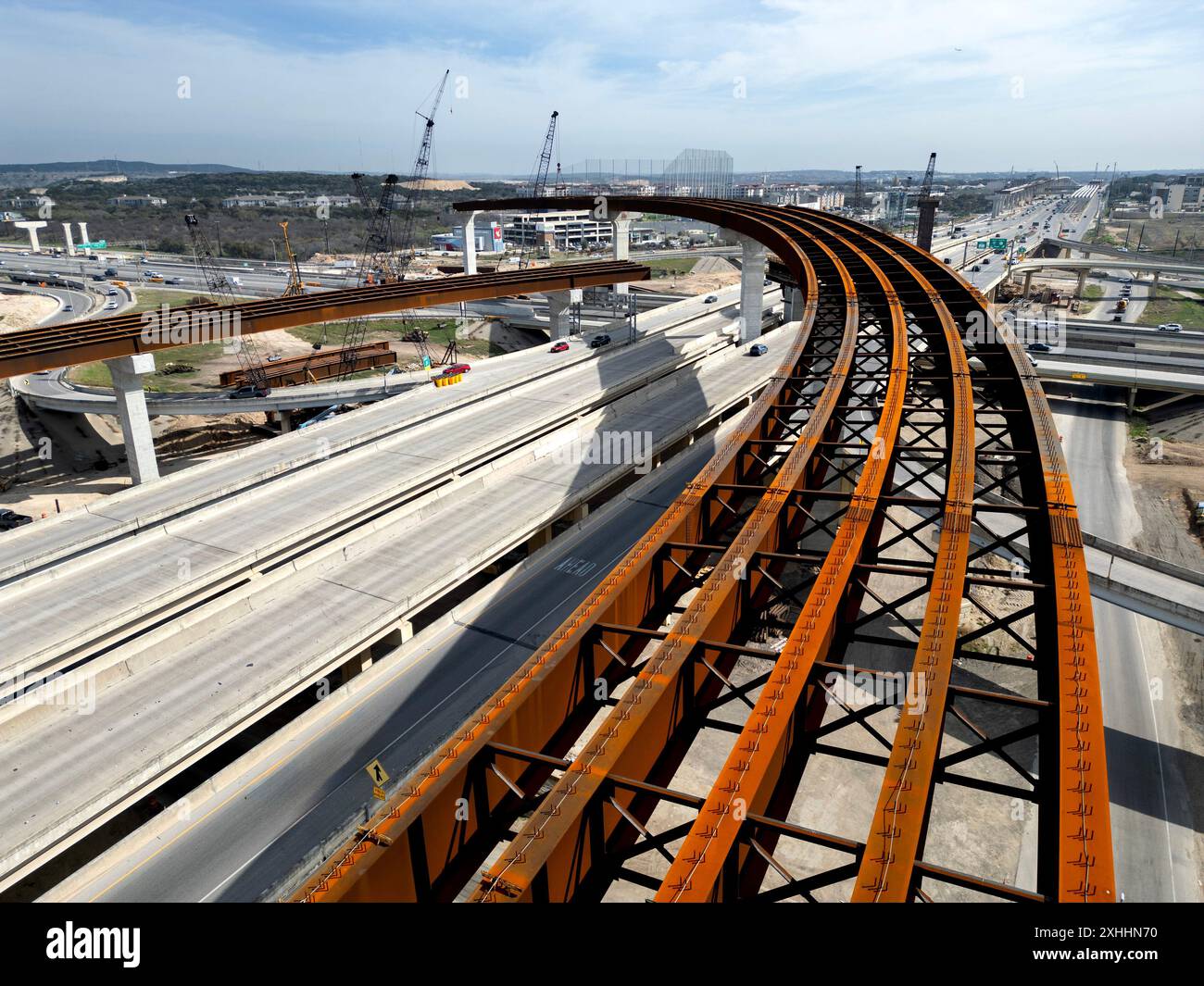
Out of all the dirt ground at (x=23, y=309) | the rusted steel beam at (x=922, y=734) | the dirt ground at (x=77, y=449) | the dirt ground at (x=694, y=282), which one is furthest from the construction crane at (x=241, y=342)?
the dirt ground at (x=694, y=282)

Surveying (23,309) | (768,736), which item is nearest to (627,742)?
(768,736)

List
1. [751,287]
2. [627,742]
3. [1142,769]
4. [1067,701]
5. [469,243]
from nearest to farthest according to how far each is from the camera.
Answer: [627,742]
[1067,701]
[1142,769]
[751,287]
[469,243]

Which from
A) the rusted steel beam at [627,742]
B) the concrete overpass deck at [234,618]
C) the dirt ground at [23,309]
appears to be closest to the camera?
the rusted steel beam at [627,742]

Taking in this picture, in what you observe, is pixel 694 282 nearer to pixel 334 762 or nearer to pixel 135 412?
pixel 135 412

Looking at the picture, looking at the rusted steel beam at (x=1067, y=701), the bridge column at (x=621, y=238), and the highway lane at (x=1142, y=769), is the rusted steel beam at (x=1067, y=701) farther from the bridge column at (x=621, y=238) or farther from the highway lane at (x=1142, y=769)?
the bridge column at (x=621, y=238)

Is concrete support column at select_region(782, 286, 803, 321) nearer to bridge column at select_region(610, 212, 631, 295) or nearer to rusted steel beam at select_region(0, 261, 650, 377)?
rusted steel beam at select_region(0, 261, 650, 377)
